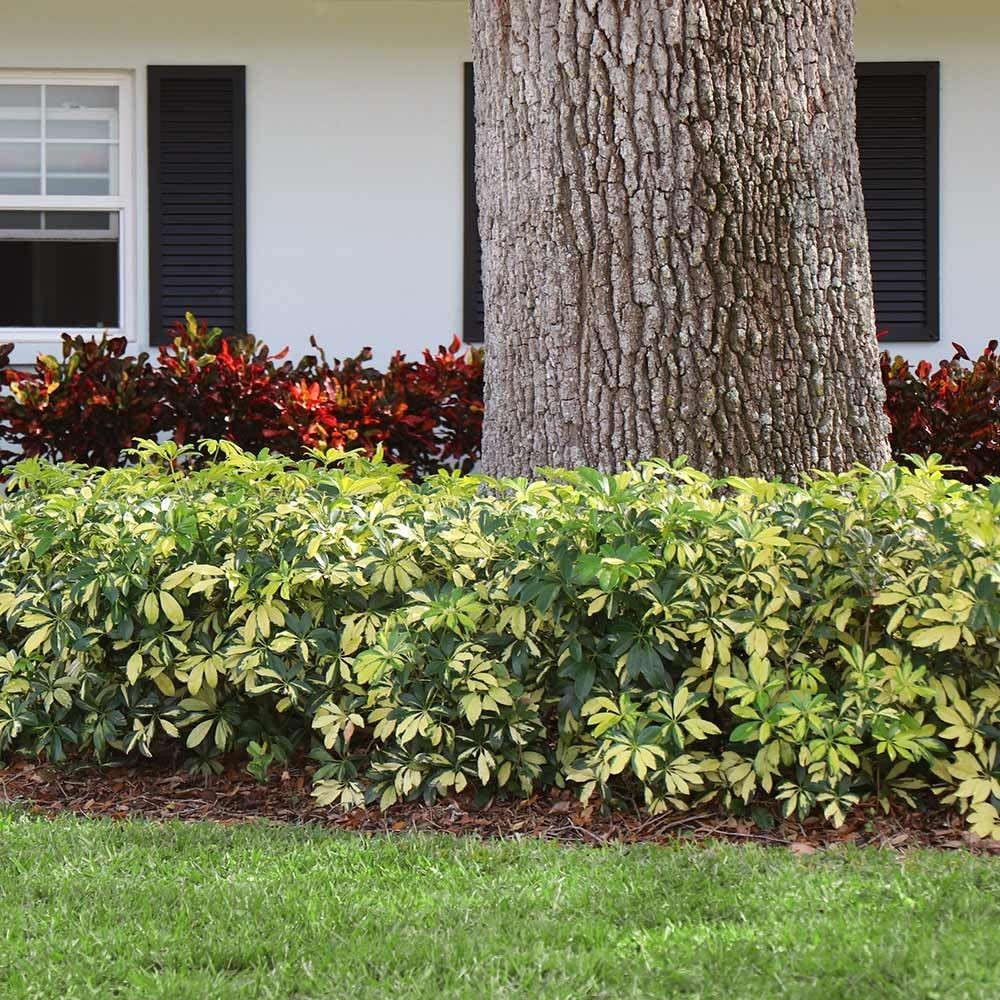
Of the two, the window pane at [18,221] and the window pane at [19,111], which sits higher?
the window pane at [19,111]

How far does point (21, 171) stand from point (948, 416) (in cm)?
568

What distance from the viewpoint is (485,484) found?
15.5 feet

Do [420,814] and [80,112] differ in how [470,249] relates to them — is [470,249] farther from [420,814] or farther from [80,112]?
[420,814]

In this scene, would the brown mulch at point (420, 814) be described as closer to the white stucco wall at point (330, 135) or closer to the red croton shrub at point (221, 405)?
the red croton shrub at point (221, 405)

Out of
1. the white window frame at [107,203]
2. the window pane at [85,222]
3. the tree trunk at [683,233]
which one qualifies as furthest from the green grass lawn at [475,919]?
the window pane at [85,222]

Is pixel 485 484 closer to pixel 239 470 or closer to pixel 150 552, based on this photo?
pixel 239 470

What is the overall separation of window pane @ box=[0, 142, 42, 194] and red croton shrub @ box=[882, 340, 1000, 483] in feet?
17.1

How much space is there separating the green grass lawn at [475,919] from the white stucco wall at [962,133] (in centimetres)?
556

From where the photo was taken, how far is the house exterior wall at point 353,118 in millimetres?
7934

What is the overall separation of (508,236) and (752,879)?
2517 millimetres

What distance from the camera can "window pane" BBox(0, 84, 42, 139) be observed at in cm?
804

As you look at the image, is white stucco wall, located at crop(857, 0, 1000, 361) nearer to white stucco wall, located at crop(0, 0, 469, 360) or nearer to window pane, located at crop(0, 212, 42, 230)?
white stucco wall, located at crop(0, 0, 469, 360)

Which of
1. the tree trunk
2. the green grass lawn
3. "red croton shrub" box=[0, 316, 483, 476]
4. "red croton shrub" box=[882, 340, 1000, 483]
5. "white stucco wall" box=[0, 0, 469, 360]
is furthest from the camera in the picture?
"white stucco wall" box=[0, 0, 469, 360]

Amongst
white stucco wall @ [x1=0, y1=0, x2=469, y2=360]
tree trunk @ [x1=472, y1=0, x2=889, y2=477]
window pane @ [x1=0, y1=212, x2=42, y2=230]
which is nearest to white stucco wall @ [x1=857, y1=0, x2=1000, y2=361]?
white stucco wall @ [x1=0, y1=0, x2=469, y2=360]
